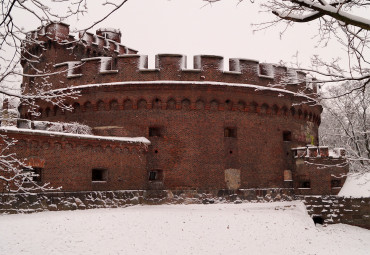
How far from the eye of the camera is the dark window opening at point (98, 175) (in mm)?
12445

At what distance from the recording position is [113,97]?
550 inches

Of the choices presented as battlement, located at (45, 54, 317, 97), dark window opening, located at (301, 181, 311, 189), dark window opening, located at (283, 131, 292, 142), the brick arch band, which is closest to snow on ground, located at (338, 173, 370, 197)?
dark window opening, located at (301, 181, 311, 189)

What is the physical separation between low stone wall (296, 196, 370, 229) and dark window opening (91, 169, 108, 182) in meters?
7.43

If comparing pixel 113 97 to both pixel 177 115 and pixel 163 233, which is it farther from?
pixel 163 233

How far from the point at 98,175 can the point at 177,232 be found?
4.31 metres

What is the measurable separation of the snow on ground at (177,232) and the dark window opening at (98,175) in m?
1.36

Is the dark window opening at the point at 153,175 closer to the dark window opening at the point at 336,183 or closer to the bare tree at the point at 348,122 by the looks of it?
the dark window opening at the point at 336,183

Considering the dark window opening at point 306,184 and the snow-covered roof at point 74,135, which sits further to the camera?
the dark window opening at point 306,184

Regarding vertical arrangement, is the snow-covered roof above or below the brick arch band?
below

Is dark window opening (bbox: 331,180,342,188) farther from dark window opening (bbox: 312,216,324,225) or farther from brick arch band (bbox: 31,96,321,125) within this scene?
brick arch band (bbox: 31,96,321,125)

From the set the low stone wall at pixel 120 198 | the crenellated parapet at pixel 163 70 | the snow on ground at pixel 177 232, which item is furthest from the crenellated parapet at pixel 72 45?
the snow on ground at pixel 177 232

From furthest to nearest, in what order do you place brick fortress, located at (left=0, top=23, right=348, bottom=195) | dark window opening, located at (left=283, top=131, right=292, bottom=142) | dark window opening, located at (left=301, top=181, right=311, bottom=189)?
1. dark window opening, located at (left=283, top=131, right=292, bottom=142)
2. dark window opening, located at (left=301, top=181, right=311, bottom=189)
3. brick fortress, located at (left=0, top=23, right=348, bottom=195)

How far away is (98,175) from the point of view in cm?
1285

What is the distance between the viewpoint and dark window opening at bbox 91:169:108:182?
12445mm
